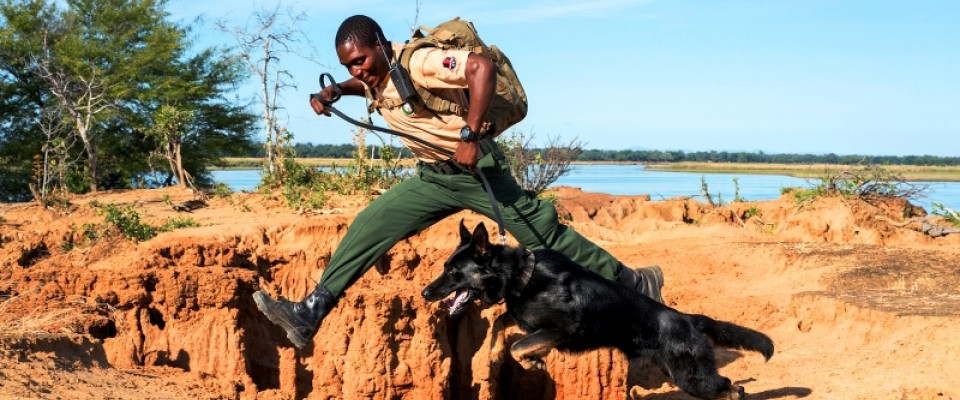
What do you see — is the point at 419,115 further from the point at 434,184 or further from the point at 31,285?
the point at 31,285

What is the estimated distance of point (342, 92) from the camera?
20.0 ft

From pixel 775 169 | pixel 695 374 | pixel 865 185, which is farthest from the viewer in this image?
pixel 775 169

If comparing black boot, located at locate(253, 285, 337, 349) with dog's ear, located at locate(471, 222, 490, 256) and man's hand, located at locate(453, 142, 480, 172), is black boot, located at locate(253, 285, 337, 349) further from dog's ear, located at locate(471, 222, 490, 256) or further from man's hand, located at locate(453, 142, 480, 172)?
man's hand, located at locate(453, 142, 480, 172)

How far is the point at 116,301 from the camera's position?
7.27 meters

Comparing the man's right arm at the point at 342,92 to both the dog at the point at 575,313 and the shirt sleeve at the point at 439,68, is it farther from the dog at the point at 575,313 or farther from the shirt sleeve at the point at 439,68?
the dog at the point at 575,313

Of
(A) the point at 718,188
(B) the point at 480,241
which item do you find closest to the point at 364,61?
(B) the point at 480,241

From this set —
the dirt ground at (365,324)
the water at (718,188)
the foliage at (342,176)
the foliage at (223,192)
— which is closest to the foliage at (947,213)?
the water at (718,188)

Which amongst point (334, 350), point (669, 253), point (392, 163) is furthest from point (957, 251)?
point (334, 350)

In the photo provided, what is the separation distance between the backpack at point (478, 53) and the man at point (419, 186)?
0.05 metres

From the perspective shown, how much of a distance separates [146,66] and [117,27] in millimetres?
1429

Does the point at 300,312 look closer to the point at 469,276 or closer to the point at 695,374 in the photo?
the point at 469,276

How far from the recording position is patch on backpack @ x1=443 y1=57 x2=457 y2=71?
17.4ft

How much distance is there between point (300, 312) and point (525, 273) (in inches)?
49.2

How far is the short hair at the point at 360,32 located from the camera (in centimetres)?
551
